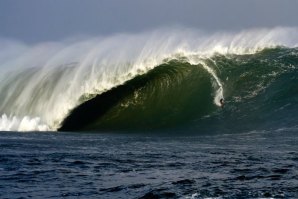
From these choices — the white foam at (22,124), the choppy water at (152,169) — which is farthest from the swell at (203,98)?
the choppy water at (152,169)

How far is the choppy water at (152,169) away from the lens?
321 inches

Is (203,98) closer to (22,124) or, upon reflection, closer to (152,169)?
(22,124)

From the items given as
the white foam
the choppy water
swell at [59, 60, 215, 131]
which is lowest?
the choppy water

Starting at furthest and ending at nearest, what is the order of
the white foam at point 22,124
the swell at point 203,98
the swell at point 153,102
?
the white foam at point 22,124 < the swell at point 153,102 < the swell at point 203,98

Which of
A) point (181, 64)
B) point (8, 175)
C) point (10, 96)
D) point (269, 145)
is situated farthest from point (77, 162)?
point (10, 96)

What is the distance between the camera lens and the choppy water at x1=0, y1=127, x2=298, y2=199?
815 centimetres

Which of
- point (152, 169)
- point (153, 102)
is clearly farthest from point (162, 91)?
point (152, 169)

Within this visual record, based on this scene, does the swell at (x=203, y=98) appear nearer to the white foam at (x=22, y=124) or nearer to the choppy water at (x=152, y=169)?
the white foam at (x=22, y=124)

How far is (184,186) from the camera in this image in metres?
8.49

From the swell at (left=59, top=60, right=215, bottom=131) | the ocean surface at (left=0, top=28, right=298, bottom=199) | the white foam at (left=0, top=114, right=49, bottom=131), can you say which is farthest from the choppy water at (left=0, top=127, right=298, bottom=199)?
the white foam at (left=0, top=114, right=49, bottom=131)

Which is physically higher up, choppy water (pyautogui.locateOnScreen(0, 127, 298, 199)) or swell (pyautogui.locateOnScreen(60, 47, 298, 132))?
swell (pyautogui.locateOnScreen(60, 47, 298, 132))

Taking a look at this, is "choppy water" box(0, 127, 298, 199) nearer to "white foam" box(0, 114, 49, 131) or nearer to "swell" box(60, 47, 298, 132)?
"swell" box(60, 47, 298, 132)

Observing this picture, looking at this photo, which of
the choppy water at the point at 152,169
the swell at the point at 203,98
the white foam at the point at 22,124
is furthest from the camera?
the white foam at the point at 22,124

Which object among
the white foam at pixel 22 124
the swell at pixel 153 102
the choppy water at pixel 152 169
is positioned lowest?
the choppy water at pixel 152 169
